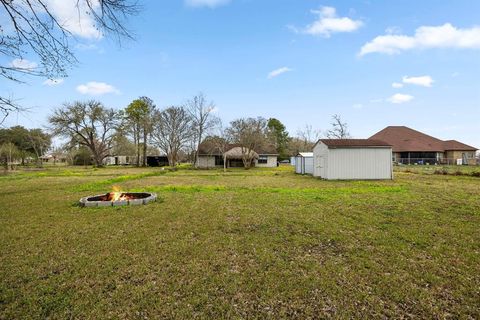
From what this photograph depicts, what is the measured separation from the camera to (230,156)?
4253 cm

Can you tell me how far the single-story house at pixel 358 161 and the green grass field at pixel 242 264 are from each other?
35.4 feet

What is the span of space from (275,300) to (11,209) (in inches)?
375

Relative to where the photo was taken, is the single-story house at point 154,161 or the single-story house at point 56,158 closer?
the single-story house at point 154,161

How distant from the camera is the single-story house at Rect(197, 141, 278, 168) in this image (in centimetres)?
4269

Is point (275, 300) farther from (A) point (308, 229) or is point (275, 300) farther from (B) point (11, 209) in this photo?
(B) point (11, 209)

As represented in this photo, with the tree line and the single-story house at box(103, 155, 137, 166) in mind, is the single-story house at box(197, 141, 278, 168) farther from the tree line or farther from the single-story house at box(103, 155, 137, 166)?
the single-story house at box(103, 155, 137, 166)

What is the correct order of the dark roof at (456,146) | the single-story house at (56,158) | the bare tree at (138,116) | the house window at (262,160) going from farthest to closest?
1. the single-story house at (56,158)
2. the house window at (262,160)
3. the bare tree at (138,116)
4. the dark roof at (456,146)

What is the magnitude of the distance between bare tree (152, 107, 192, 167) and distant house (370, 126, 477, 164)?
31680 millimetres

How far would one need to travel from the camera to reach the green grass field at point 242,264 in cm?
302

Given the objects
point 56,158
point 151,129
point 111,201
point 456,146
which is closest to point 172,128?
point 151,129

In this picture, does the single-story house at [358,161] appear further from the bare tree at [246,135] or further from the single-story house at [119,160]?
the single-story house at [119,160]

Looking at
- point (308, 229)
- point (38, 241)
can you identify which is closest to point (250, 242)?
point (308, 229)

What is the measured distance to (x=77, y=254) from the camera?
4672 mm

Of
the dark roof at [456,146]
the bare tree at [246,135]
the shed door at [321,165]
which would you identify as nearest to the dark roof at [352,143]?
the shed door at [321,165]
